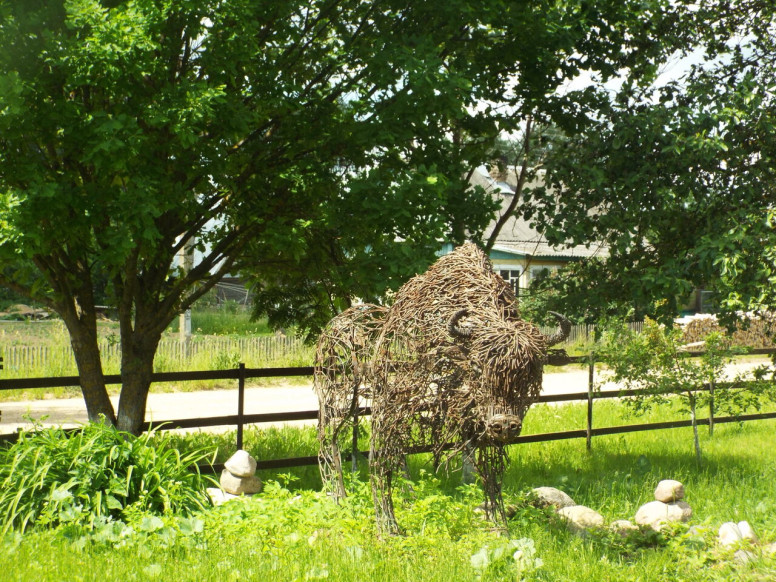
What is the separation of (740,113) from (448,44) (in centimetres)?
331

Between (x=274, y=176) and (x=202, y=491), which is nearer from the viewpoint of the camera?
(x=202, y=491)

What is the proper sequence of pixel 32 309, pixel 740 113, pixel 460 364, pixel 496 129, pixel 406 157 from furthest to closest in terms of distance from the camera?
pixel 32 309 → pixel 496 129 → pixel 406 157 → pixel 740 113 → pixel 460 364

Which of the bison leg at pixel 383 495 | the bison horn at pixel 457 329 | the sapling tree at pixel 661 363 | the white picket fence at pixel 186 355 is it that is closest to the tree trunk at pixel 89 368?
the bison leg at pixel 383 495

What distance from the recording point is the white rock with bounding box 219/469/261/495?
832 cm

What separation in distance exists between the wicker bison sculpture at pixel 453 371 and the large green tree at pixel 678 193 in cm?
284

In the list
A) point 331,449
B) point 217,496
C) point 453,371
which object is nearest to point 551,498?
point 331,449

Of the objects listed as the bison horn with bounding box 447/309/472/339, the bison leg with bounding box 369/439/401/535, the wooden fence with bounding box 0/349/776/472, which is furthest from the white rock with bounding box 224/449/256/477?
the bison horn with bounding box 447/309/472/339

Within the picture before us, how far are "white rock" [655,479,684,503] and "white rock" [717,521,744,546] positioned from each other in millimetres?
990

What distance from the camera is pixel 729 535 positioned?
22.0 feet

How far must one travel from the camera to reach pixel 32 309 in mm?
28719

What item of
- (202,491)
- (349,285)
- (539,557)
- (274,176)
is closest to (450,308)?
(539,557)

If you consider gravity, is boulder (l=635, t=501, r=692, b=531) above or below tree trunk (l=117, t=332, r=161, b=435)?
below

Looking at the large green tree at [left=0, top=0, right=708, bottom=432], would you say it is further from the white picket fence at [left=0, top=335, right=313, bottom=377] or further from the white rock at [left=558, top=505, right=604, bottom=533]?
the white picket fence at [left=0, top=335, right=313, bottom=377]

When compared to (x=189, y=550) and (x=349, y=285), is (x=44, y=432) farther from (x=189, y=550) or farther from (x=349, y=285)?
(x=349, y=285)
